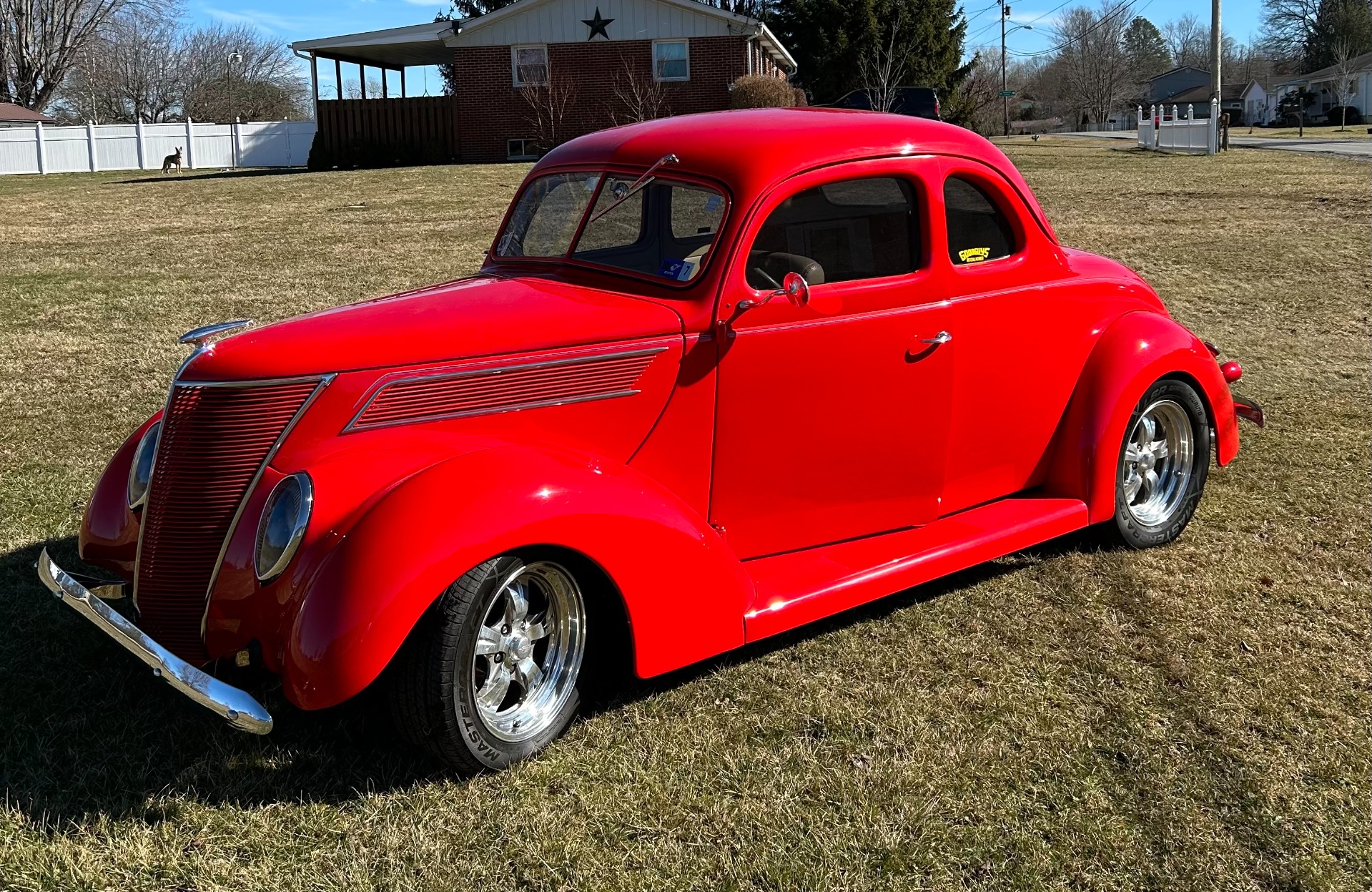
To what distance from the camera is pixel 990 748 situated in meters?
3.54

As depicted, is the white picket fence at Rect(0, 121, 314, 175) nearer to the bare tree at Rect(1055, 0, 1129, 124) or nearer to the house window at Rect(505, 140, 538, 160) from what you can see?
the house window at Rect(505, 140, 538, 160)

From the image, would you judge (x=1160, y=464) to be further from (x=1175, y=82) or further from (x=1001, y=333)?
(x=1175, y=82)

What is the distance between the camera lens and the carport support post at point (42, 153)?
34.5 metres

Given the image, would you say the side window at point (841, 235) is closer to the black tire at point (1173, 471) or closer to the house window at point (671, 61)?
the black tire at point (1173, 471)

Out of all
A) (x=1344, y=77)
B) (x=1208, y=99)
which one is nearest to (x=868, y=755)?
(x=1344, y=77)

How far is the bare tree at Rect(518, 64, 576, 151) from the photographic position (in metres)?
28.6

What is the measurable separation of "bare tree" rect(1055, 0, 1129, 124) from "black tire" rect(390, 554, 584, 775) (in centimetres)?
9010

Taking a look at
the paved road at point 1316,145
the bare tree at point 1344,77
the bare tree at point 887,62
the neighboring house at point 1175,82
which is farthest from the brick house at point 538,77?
the neighboring house at point 1175,82

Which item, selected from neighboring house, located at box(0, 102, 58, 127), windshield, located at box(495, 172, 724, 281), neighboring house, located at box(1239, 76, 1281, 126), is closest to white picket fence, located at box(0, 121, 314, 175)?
neighboring house, located at box(0, 102, 58, 127)

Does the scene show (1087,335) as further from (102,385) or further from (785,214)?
(102,385)

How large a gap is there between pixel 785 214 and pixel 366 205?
16370 mm

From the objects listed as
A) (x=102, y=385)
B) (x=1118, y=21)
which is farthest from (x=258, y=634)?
(x=1118, y=21)

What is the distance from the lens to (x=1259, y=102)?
8194 cm

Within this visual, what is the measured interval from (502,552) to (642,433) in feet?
2.49
